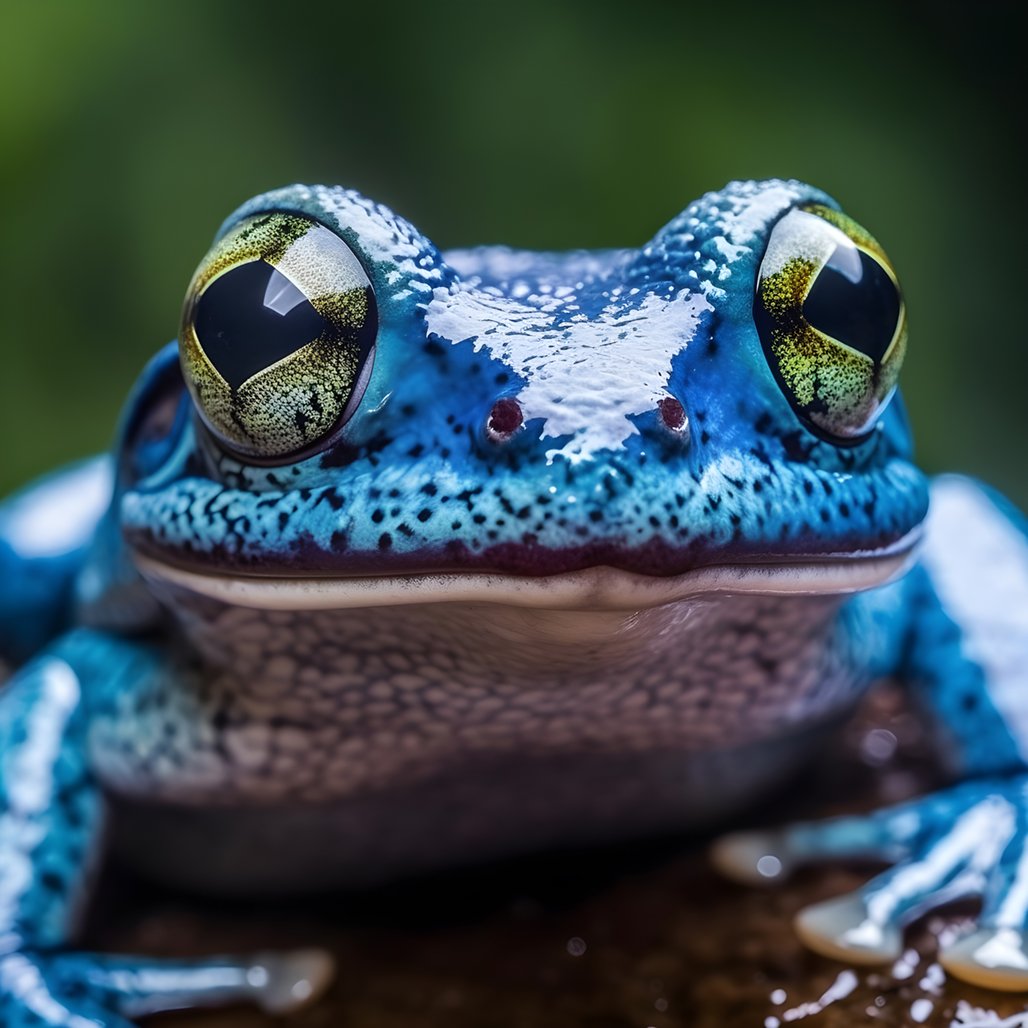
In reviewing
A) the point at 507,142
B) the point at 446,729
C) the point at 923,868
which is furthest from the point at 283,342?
the point at 507,142

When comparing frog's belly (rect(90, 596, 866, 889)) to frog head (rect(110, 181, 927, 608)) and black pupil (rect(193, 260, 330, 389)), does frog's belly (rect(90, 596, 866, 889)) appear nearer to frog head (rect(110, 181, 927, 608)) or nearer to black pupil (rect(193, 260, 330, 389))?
frog head (rect(110, 181, 927, 608))

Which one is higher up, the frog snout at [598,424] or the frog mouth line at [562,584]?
the frog snout at [598,424]

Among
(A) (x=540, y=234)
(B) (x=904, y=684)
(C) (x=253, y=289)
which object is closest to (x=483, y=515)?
(C) (x=253, y=289)

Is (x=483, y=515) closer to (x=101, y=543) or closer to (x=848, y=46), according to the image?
(x=101, y=543)

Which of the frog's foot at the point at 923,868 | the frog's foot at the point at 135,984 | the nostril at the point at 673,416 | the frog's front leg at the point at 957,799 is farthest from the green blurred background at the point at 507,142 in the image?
the nostril at the point at 673,416

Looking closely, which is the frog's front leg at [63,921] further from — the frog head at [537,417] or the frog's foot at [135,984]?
the frog head at [537,417]

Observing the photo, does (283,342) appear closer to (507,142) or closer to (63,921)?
(63,921)

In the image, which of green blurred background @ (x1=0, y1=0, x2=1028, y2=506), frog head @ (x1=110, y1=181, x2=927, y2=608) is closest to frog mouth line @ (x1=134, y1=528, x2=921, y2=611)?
frog head @ (x1=110, y1=181, x2=927, y2=608)
